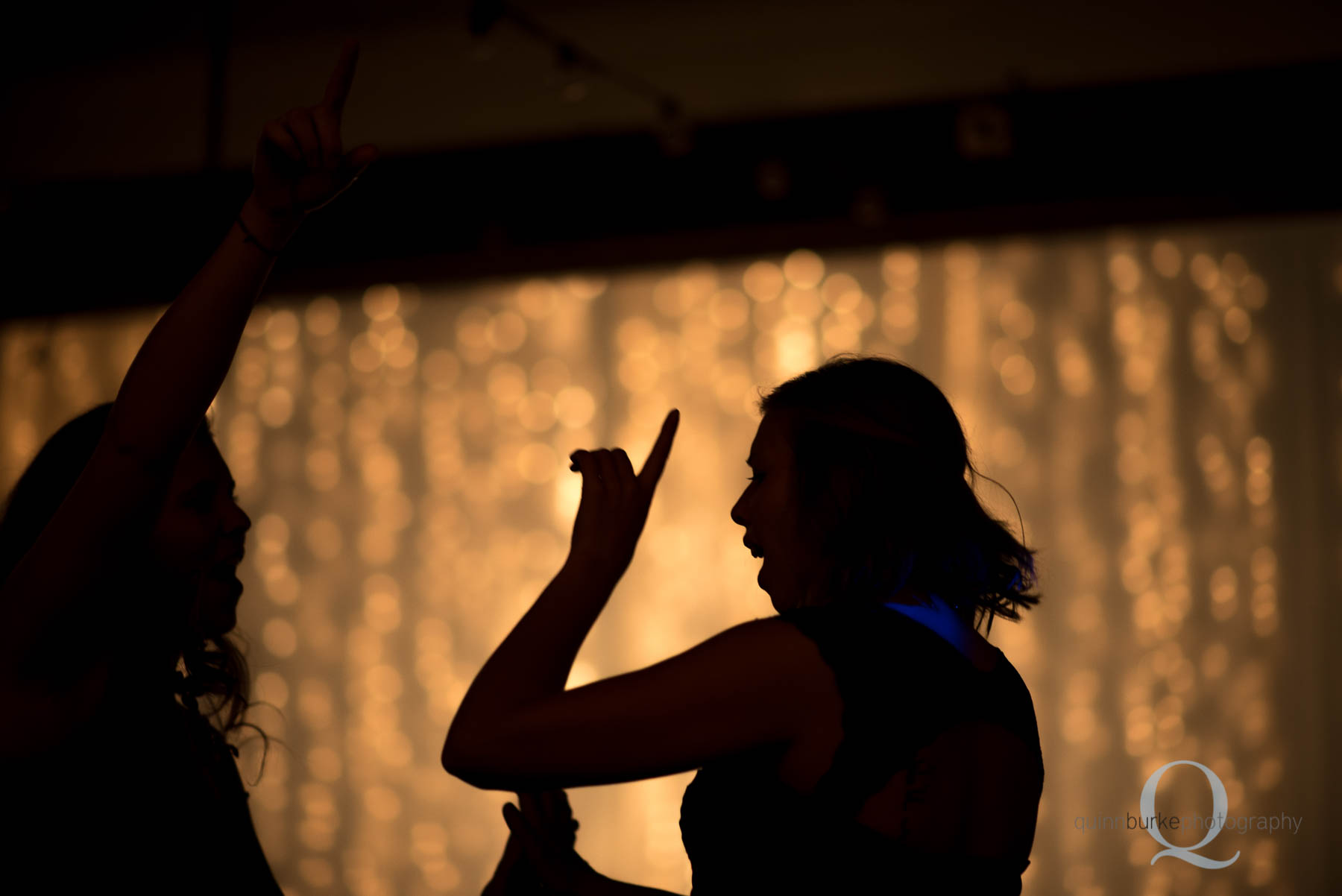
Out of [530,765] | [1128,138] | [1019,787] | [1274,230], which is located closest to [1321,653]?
[1274,230]

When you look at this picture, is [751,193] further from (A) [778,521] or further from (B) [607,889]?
(B) [607,889]

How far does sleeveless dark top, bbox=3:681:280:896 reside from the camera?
34.7 inches

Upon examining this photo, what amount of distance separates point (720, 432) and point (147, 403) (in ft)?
7.98

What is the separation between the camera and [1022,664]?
9.35 feet

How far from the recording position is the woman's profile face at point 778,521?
3.26ft

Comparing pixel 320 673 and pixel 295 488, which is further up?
pixel 295 488

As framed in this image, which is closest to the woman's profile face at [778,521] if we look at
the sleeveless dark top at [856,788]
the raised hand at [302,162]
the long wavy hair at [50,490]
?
the sleeveless dark top at [856,788]

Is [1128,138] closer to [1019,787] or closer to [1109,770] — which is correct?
[1109,770]

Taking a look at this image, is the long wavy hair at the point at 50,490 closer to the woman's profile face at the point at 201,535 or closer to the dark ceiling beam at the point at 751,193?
the woman's profile face at the point at 201,535

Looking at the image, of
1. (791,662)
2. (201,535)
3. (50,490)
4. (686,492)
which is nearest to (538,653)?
(791,662)

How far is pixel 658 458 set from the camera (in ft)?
3.43

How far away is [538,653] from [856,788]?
0.92 ft

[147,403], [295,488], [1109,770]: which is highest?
[295,488]

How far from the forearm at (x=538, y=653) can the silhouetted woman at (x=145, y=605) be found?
0.91 feet
